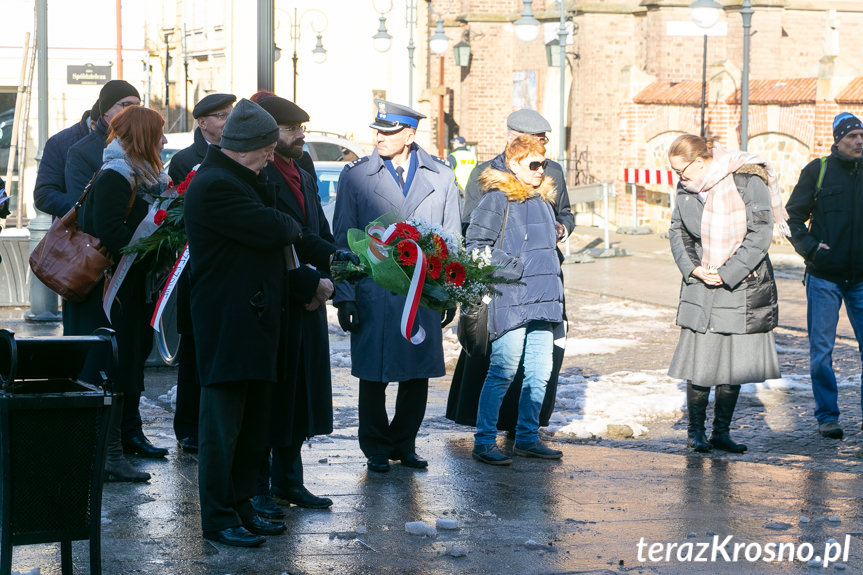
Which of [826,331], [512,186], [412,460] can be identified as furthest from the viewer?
[826,331]

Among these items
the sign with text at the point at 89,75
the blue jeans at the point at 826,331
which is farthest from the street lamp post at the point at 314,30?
the blue jeans at the point at 826,331

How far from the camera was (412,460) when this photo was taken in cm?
705

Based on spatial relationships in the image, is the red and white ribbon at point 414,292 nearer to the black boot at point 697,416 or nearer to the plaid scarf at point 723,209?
the plaid scarf at point 723,209

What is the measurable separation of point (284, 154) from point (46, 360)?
69.6 inches

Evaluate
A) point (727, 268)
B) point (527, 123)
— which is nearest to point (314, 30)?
point (527, 123)

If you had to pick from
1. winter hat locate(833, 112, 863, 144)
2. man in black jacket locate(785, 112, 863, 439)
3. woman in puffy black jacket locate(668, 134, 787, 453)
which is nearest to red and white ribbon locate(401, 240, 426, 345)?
woman in puffy black jacket locate(668, 134, 787, 453)

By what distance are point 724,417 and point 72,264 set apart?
411 cm

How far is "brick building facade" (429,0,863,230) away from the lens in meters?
23.1

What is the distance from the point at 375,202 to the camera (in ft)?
22.7

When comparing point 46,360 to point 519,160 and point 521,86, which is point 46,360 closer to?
point 519,160

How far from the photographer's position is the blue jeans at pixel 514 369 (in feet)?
23.6

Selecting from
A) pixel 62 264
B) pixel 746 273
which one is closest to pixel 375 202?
pixel 62 264

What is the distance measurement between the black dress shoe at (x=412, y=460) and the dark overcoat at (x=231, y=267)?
6.22 ft

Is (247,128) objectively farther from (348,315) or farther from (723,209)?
(723,209)
